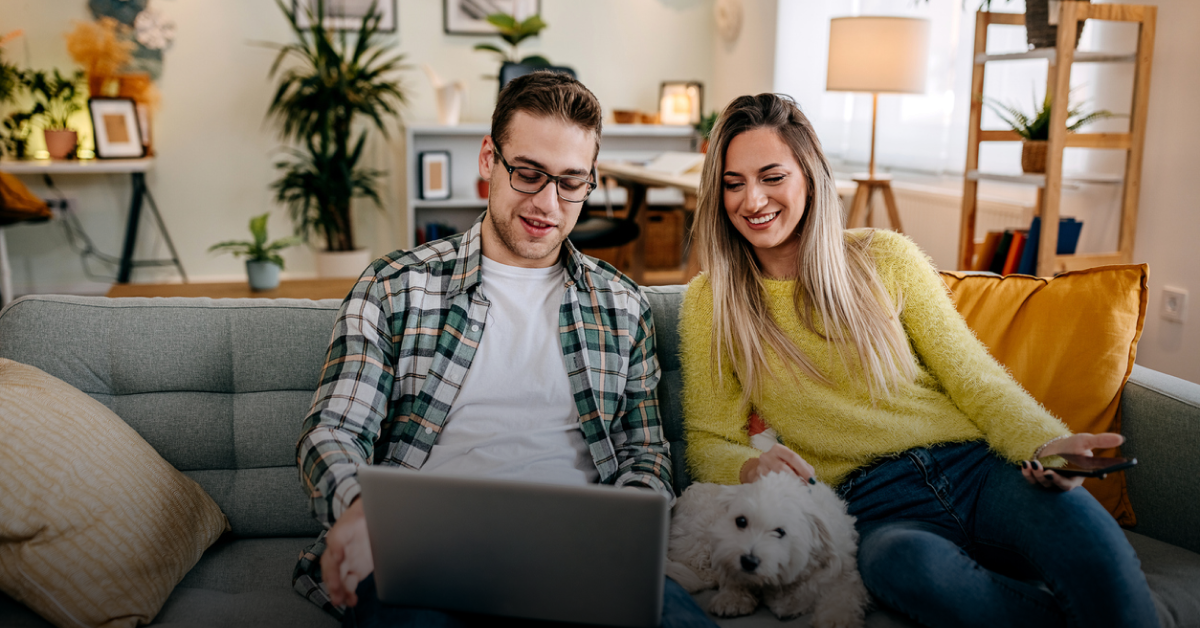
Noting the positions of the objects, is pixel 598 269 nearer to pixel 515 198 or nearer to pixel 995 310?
pixel 515 198

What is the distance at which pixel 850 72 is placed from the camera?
3217mm

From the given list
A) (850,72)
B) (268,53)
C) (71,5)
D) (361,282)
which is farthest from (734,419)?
(71,5)

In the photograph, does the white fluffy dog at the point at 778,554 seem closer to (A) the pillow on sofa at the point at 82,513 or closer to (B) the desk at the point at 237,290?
(A) the pillow on sofa at the point at 82,513

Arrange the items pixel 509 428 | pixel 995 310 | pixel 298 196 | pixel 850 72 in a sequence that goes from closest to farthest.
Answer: pixel 509 428, pixel 995 310, pixel 850 72, pixel 298 196

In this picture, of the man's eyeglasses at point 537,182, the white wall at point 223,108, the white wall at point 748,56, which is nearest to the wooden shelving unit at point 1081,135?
the man's eyeglasses at point 537,182

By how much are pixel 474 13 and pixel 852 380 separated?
4388mm

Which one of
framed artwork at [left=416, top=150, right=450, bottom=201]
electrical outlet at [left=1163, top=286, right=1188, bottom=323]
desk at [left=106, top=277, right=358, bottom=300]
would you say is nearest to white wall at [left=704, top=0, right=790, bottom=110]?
framed artwork at [left=416, top=150, right=450, bottom=201]

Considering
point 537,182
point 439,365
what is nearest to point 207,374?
point 439,365

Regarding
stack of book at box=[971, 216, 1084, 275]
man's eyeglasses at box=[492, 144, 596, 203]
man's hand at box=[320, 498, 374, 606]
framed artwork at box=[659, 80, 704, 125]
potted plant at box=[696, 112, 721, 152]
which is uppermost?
framed artwork at box=[659, 80, 704, 125]

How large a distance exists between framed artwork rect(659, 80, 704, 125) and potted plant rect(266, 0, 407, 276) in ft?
5.39

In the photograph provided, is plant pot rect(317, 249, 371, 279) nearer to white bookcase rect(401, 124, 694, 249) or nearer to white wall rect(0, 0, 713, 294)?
white bookcase rect(401, 124, 694, 249)

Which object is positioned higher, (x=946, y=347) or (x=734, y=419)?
(x=946, y=347)

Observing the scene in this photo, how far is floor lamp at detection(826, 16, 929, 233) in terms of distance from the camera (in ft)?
10.2

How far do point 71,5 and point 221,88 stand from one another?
34.0 inches
